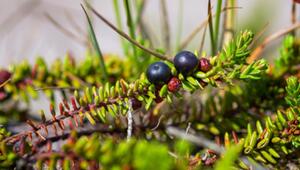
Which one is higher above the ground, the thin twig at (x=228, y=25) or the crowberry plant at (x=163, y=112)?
the thin twig at (x=228, y=25)

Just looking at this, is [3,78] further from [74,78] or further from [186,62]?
[186,62]

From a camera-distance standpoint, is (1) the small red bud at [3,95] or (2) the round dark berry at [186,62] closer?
(2) the round dark berry at [186,62]

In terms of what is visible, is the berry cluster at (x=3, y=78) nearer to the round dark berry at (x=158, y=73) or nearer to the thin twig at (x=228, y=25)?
the round dark berry at (x=158, y=73)

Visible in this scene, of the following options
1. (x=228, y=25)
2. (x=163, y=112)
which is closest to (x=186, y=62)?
(x=163, y=112)

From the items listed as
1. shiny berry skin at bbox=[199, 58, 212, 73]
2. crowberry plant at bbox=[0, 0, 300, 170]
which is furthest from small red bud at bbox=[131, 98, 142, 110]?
shiny berry skin at bbox=[199, 58, 212, 73]

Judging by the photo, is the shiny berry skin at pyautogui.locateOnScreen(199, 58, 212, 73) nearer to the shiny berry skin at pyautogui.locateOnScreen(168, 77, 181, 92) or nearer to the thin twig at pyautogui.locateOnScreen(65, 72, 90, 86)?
the shiny berry skin at pyautogui.locateOnScreen(168, 77, 181, 92)

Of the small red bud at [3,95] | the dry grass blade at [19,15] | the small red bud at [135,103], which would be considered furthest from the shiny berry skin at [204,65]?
the dry grass blade at [19,15]

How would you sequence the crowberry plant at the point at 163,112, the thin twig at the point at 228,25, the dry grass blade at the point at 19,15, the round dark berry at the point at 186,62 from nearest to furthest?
the crowberry plant at the point at 163,112 < the round dark berry at the point at 186,62 < the thin twig at the point at 228,25 < the dry grass blade at the point at 19,15
